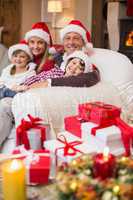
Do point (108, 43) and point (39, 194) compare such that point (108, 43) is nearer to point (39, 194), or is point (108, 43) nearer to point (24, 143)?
point (24, 143)

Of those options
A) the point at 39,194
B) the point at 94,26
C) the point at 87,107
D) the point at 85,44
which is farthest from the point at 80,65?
the point at 94,26

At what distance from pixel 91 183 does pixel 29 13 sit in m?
4.76

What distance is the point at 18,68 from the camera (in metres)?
2.67

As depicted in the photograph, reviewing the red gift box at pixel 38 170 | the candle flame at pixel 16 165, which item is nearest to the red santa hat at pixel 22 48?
the red gift box at pixel 38 170

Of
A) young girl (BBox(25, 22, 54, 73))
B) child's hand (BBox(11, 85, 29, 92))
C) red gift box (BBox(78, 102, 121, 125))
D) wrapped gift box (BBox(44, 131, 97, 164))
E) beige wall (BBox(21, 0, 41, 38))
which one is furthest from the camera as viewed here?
beige wall (BBox(21, 0, 41, 38))

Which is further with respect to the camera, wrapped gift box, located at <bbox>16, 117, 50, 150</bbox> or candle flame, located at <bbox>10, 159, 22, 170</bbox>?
wrapped gift box, located at <bbox>16, 117, 50, 150</bbox>

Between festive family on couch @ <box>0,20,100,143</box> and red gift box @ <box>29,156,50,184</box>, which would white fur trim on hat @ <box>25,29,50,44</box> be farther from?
red gift box @ <box>29,156,50,184</box>

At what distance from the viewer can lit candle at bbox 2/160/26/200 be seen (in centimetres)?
110

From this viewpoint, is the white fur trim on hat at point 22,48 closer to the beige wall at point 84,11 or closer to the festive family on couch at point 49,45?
the festive family on couch at point 49,45

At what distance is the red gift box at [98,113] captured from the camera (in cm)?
157

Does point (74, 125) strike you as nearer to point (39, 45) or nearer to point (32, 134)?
point (32, 134)

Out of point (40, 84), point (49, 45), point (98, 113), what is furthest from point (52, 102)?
point (49, 45)

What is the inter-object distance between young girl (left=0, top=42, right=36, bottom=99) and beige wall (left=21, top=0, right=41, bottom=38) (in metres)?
2.83

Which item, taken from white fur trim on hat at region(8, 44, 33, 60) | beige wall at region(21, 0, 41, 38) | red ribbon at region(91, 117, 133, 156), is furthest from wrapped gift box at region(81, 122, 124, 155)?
beige wall at region(21, 0, 41, 38)
